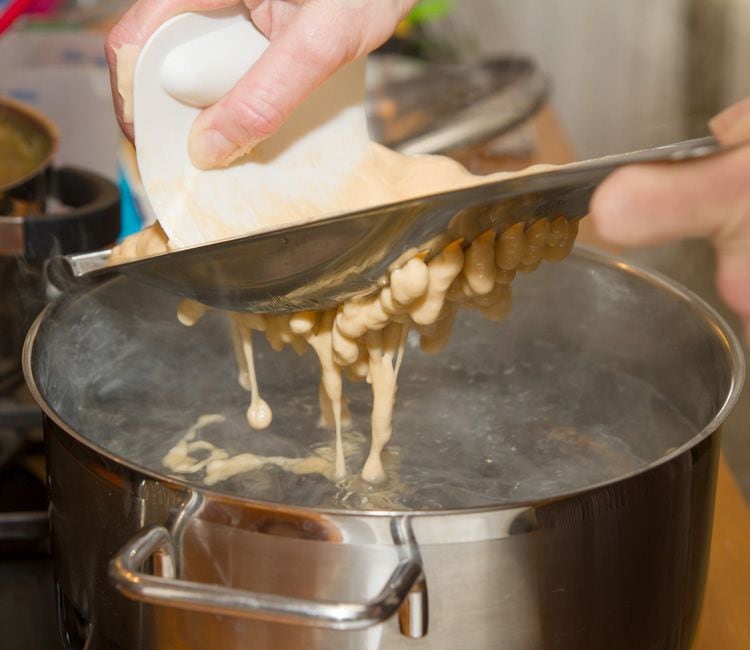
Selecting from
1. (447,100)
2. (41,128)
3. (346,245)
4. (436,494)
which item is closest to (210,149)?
(346,245)

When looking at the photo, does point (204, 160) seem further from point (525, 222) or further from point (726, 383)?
point (726, 383)

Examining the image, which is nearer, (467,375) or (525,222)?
(525,222)

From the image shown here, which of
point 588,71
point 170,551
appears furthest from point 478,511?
point 588,71

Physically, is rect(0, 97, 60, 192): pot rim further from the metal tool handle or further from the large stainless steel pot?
the metal tool handle

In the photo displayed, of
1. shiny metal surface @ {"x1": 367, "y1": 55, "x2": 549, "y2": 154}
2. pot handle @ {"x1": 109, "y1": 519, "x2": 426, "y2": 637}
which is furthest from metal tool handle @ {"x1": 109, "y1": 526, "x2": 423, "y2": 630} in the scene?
shiny metal surface @ {"x1": 367, "y1": 55, "x2": 549, "y2": 154}

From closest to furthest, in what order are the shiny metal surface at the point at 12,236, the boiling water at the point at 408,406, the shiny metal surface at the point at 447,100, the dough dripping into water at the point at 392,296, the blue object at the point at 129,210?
the dough dripping into water at the point at 392,296 < the boiling water at the point at 408,406 < the shiny metal surface at the point at 12,236 < the blue object at the point at 129,210 < the shiny metal surface at the point at 447,100

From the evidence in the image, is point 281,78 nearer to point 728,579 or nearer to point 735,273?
point 735,273

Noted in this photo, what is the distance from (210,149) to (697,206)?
34 cm

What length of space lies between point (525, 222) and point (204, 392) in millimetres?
356

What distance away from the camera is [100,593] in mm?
638

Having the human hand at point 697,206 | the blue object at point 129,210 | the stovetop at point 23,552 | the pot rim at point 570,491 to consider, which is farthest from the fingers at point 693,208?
the blue object at point 129,210

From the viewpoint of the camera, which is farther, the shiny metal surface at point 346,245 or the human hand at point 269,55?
the human hand at point 269,55

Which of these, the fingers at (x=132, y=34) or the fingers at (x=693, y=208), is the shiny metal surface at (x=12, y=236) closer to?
the fingers at (x=132, y=34)

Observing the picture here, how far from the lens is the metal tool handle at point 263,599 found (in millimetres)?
513
